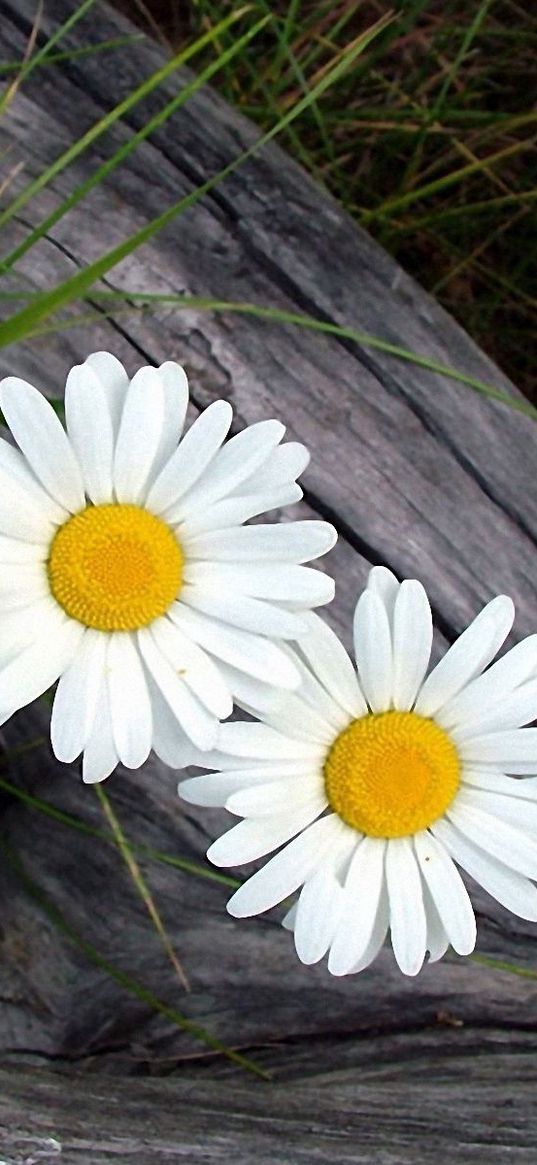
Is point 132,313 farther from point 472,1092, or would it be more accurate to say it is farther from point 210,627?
point 472,1092

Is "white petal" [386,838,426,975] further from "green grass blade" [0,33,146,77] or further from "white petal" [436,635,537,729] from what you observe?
"green grass blade" [0,33,146,77]

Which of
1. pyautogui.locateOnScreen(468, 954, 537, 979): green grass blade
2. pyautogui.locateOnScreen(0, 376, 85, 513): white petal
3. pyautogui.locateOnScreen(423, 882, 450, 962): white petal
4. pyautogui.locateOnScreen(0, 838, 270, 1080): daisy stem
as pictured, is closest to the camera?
pyautogui.locateOnScreen(0, 376, 85, 513): white petal

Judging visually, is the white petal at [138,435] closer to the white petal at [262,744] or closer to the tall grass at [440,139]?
the white petal at [262,744]

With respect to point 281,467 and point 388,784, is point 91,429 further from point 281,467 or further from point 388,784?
point 388,784

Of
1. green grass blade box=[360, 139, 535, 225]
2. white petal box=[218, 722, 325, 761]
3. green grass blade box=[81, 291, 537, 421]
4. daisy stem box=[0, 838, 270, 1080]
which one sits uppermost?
green grass blade box=[360, 139, 535, 225]

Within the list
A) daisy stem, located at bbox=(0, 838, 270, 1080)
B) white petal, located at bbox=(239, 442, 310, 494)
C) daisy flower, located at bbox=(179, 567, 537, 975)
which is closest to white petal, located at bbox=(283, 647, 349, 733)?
daisy flower, located at bbox=(179, 567, 537, 975)

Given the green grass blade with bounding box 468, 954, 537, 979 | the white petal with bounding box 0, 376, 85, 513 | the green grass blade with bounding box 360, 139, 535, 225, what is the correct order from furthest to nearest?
the green grass blade with bounding box 360, 139, 535, 225 → the green grass blade with bounding box 468, 954, 537, 979 → the white petal with bounding box 0, 376, 85, 513

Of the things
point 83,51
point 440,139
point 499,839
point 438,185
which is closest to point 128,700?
point 499,839

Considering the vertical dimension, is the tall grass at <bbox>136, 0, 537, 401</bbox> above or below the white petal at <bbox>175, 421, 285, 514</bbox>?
above
